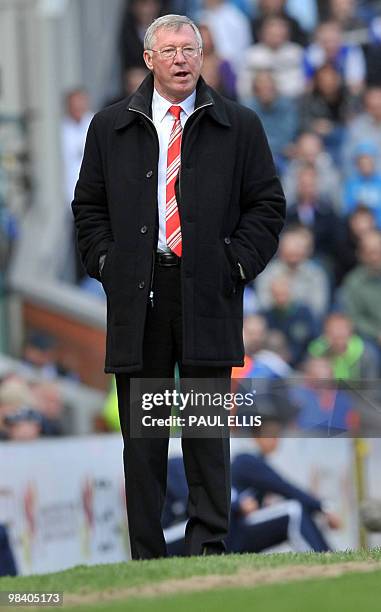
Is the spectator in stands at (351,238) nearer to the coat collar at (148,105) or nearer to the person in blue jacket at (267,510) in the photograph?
the person in blue jacket at (267,510)

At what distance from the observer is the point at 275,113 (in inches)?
593

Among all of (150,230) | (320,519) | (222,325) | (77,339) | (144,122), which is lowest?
(320,519)

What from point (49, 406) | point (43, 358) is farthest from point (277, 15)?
point (49, 406)

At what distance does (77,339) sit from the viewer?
51.8 ft

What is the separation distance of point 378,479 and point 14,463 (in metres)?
2.72

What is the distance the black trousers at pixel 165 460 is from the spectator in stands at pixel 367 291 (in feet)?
23.9

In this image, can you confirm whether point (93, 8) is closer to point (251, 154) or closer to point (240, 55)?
point (240, 55)

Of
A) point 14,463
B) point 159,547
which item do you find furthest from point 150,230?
point 14,463

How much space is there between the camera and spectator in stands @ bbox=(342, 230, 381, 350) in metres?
14.0

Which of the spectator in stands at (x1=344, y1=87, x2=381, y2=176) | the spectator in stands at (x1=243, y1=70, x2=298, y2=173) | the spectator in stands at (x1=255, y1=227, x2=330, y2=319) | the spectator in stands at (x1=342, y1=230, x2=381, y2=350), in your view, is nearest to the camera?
the spectator in stands at (x1=342, y1=230, x2=381, y2=350)

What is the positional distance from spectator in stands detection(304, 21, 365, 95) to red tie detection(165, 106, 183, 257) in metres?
8.51

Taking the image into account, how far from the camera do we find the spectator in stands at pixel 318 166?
14703 millimetres
